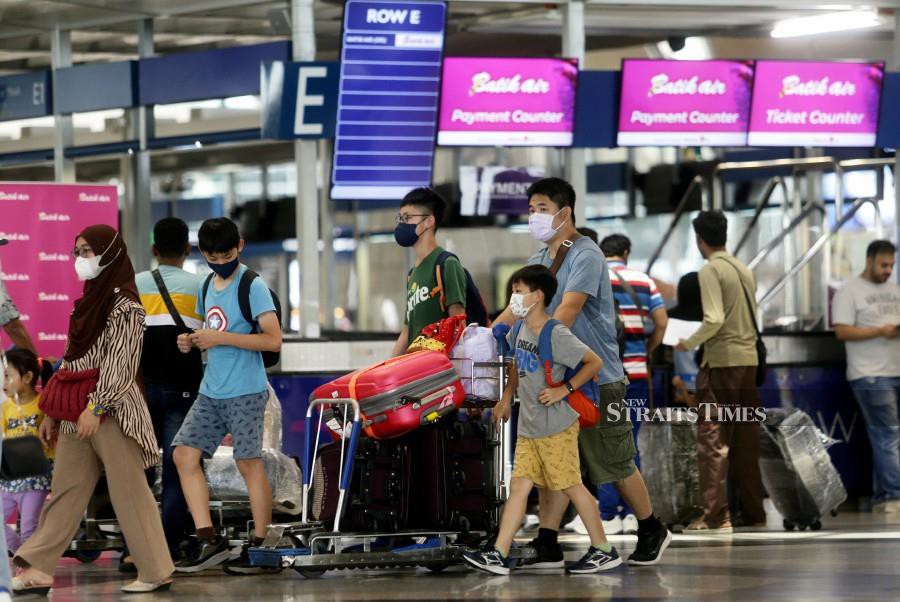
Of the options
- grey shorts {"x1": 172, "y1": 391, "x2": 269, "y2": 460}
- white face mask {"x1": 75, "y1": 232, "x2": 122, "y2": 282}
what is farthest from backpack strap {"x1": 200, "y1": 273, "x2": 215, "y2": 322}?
white face mask {"x1": 75, "y1": 232, "x2": 122, "y2": 282}

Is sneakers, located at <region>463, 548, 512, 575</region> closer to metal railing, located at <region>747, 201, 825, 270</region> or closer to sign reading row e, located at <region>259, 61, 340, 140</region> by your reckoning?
sign reading row e, located at <region>259, 61, 340, 140</region>

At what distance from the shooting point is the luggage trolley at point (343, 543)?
7.05 meters

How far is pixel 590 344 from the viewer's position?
7566 mm

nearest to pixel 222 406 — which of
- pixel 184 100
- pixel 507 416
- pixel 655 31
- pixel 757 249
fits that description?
pixel 507 416

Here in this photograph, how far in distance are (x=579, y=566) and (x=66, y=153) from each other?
7248 millimetres

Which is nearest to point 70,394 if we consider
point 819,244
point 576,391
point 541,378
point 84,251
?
point 84,251

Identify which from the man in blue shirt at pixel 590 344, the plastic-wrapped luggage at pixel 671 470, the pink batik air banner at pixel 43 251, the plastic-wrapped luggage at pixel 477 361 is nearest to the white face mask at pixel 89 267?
the plastic-wrapped luggage at pixel 477 361

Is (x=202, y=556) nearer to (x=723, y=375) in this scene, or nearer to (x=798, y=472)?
(x=723, y=375)

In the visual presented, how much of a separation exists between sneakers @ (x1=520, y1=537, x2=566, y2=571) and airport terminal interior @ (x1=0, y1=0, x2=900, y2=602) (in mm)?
13

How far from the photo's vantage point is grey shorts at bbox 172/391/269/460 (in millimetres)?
7402

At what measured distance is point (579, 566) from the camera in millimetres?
7406

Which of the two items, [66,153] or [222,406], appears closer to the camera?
[222,406]

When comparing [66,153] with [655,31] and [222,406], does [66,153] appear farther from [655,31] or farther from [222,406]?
[222,406]

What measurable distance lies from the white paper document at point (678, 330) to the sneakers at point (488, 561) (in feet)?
11.0
